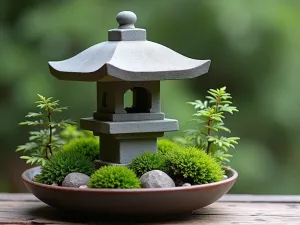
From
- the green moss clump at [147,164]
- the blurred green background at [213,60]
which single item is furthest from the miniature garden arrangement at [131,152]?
the blurred green background at [213,60]

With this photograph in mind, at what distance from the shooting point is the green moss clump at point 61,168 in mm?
1964

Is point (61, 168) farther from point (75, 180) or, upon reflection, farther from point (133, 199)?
point (133, 199)

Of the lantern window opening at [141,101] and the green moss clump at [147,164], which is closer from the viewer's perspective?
the green moss clump at [147,164]

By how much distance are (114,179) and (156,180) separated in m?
0.10

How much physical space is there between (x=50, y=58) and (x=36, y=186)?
1.53m

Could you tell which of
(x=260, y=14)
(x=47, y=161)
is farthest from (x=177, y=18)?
(x=47, y=161)

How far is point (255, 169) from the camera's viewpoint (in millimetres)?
3248

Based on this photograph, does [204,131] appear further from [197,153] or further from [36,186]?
[36,186]

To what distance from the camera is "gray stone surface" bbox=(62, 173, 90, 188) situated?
6.27ft

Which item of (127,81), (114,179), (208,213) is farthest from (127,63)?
(208,213)

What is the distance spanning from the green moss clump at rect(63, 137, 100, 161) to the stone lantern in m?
0.07

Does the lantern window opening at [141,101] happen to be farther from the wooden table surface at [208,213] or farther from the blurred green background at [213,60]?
the blurred green background at [213,60]

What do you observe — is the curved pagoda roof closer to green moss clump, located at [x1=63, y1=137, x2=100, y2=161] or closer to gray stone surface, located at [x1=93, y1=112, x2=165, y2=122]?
gray stone surface, located at [x1=93, y1=112, x2=165, y2=122]

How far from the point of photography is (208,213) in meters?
2.01
